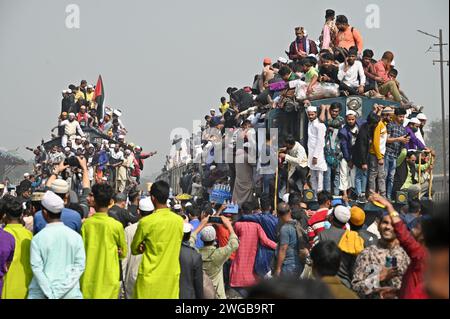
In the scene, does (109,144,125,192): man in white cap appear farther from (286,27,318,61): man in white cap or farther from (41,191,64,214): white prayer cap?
(41,191,64,214): white prayer cap

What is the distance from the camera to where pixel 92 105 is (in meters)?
31.0

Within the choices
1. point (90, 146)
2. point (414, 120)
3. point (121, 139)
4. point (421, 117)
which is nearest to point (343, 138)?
point (414, 120)

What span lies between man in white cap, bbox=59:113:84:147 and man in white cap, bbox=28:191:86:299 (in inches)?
794

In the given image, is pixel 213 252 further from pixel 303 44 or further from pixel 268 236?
pixel 303 44

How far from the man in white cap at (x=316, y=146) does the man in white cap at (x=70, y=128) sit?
1326 cm

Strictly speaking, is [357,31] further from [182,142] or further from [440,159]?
[440,159]

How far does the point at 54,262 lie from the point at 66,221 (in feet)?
3.01

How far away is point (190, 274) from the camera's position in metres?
8.76

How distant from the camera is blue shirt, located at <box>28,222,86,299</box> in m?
7.60

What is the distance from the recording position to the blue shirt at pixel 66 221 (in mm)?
8359

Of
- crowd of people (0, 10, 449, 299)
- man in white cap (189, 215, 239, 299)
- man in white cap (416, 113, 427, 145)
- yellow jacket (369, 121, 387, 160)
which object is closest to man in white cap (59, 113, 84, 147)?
crowd of people (0, 10, 449, 299)

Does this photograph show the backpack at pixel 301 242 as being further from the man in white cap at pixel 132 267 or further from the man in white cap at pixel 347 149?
the man in white cap at pixel 347 149

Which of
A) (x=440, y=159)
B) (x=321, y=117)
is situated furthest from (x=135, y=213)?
(x=440, y=159)

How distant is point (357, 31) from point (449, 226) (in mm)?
15367
